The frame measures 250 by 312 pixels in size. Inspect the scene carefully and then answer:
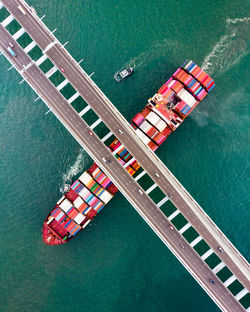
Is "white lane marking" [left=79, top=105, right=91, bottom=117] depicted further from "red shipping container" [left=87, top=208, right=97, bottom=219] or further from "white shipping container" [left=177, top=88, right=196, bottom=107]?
"red shipping container" [left=87, top=208, right=97, bottom=219]

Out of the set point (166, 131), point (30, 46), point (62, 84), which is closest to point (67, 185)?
point (62, 84)

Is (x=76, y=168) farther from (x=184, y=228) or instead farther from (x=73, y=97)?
(x=184, y=228)

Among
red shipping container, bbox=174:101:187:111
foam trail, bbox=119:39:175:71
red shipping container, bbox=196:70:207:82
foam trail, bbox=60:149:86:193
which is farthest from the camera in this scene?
foam trail, bbox=60:149:86:193

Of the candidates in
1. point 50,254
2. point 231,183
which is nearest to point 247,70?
point 231,183

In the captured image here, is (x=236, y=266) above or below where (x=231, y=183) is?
below

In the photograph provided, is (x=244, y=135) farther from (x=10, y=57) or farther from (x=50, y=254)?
(x=10, y=57)

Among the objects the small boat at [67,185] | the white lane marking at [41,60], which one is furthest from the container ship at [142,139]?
the white lane marking at [41,60]

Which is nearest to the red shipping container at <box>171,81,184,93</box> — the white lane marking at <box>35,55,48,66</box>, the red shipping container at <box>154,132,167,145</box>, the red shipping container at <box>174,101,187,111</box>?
the red shipping container at <box>174,101,187,111</box>

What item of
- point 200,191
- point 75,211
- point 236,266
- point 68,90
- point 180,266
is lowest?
point 236,266
